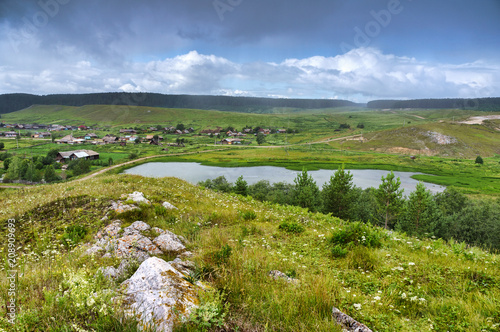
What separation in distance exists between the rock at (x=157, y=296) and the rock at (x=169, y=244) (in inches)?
88.4

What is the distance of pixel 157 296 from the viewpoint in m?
3.73

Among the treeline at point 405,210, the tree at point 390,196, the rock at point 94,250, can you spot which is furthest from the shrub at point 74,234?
the tree at point 390,196

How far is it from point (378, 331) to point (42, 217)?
13.7 metres

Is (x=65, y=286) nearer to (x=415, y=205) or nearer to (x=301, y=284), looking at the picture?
(x=301, y=284)

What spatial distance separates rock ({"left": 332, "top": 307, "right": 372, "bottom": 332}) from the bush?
4.13m

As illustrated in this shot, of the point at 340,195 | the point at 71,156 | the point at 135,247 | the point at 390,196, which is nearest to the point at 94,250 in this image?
the point at 135,247

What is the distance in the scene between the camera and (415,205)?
36.4 meters

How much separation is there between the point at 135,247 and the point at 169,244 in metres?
0.96

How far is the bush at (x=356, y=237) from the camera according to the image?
7.85 metres

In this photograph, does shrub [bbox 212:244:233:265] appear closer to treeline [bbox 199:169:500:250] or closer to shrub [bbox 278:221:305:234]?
shrub [bbox 278:221:305:234]

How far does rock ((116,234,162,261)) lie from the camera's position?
6254mm

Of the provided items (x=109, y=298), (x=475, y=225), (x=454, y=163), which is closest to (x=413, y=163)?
(x=454, y=163)

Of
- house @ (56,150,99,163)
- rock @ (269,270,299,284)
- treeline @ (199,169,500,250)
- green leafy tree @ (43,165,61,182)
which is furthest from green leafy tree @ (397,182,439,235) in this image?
house @ (56,150,99,163)

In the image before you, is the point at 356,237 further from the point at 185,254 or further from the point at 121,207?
the point at 121,207
